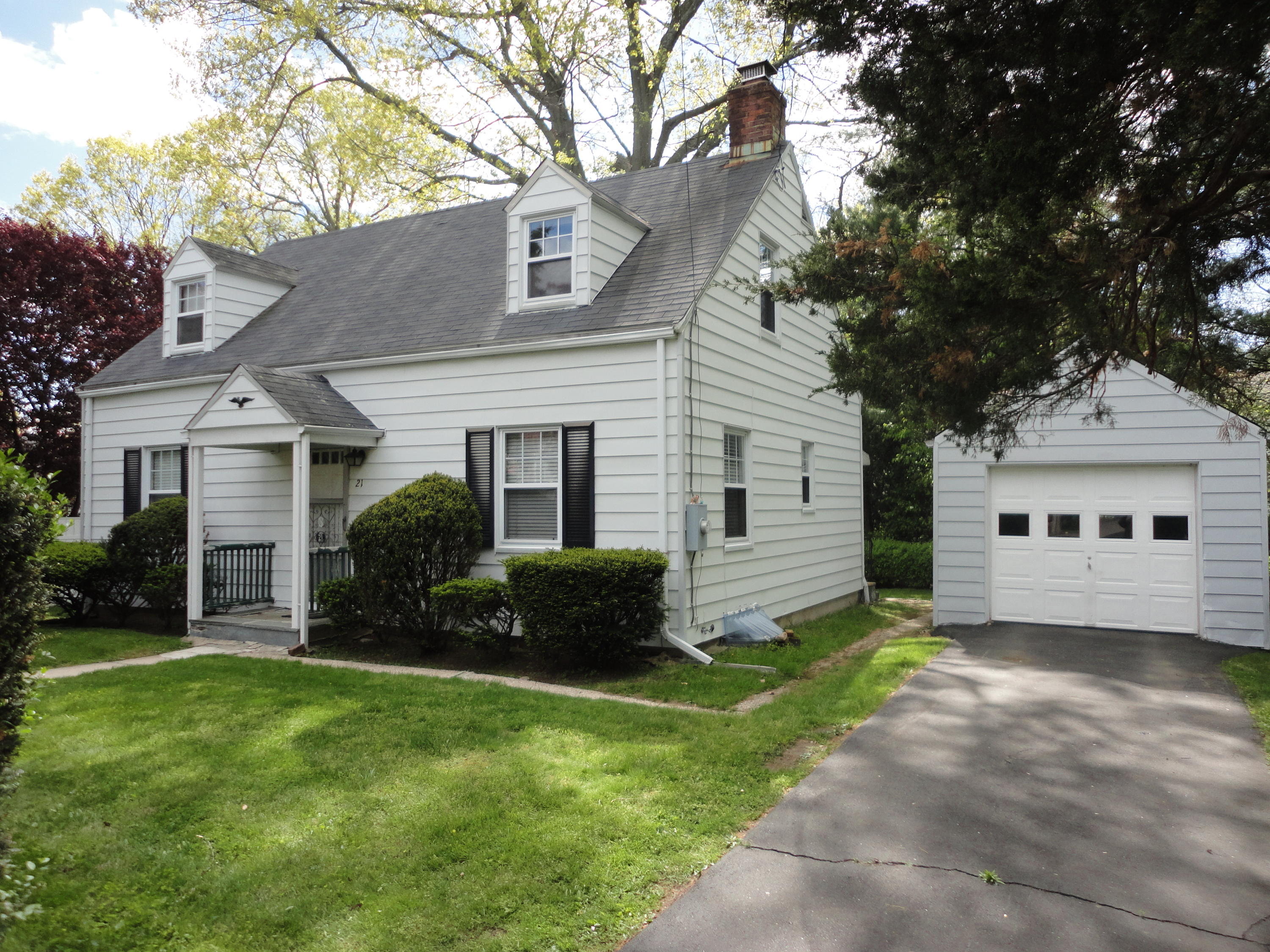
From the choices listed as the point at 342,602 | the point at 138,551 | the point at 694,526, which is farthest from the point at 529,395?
the point at 138,551

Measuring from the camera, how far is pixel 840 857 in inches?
175

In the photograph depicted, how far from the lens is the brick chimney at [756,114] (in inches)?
500

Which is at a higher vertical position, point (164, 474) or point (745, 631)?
point (164, 474)

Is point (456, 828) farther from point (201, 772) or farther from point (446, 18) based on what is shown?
point (446, 18)

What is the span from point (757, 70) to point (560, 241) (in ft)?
15.1

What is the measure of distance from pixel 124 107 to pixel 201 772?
28.9 metres

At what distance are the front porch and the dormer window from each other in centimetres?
314

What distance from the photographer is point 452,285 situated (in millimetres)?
12742

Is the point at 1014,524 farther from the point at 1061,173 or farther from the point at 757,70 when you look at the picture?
the point at 1061,173

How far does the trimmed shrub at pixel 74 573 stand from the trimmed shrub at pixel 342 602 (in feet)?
14.9

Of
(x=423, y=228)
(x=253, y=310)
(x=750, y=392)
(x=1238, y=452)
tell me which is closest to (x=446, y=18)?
(x=423, y=228)

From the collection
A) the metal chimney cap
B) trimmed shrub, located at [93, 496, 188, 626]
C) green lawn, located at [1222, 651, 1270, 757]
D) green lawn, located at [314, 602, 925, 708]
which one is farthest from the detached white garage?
trimmed shrub, located at [93, 496, 188, 626]

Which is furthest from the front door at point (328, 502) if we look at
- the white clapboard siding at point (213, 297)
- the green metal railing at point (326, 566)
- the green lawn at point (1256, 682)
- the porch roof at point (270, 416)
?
the green lawn at point (1256, 682)

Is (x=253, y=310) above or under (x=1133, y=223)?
above
